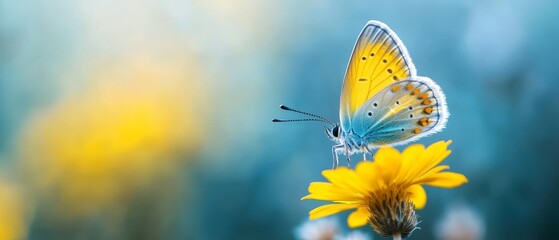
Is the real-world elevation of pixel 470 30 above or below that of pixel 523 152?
above

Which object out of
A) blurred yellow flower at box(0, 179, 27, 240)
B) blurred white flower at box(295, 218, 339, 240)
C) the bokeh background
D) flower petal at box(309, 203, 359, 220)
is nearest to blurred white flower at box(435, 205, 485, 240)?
blurred white flower at box(295, 218, 339, 240)

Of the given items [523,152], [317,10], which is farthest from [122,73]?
[523,152]

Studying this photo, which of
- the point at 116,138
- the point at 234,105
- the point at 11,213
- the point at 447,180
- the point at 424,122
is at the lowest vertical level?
the point at 447,180

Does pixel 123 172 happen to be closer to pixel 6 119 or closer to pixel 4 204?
pixel 4 204

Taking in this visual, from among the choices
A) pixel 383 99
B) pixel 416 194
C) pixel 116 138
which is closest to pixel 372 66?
pixel 383 99

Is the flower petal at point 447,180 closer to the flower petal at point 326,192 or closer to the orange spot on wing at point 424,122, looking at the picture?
the flower petal at point 326,192

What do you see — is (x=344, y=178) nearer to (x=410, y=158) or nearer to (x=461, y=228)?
(x=410, y=158)
